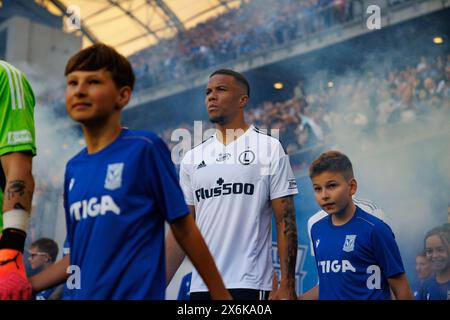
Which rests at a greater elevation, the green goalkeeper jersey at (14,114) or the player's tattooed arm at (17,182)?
the green goalkeeper jersey at (14,114)

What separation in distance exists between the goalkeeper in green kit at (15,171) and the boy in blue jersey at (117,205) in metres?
0.13

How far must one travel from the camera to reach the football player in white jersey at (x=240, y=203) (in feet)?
14.2

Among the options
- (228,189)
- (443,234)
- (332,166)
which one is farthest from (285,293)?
(443,234)

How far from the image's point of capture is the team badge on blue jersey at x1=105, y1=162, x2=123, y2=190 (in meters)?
2.69

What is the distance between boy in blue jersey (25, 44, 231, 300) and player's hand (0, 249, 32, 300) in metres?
0.08

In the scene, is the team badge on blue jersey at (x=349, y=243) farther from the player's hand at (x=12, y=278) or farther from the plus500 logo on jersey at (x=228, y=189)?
the player's hand at (x=12, y=278)

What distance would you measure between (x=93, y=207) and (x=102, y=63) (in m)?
0.56

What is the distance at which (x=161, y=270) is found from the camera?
271 cm

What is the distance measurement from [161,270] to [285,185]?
75.7 inches

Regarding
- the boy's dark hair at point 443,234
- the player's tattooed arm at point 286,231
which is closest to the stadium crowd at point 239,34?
the boy's dark hair at point 443,234

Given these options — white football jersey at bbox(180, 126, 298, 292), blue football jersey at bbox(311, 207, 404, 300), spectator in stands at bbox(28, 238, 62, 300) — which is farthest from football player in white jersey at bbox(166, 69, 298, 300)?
spectator in stands at bbox(28, 238, 62, 300)

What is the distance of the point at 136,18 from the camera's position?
917 inches

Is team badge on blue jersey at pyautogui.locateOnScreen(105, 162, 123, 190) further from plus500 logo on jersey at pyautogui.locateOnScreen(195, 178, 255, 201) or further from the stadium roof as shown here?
the stadium roof
